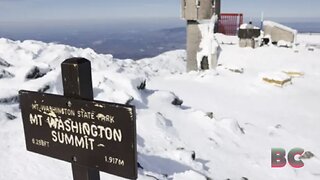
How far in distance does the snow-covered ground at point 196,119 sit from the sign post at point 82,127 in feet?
6.82

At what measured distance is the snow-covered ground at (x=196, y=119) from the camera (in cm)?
537

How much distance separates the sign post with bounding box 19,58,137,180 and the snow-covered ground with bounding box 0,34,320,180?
208 cm

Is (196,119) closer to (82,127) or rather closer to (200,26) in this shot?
(82,127)

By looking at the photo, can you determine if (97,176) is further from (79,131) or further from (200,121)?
(200,121)

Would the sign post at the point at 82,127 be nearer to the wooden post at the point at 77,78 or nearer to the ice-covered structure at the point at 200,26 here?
the wooden post at the point at 77,78

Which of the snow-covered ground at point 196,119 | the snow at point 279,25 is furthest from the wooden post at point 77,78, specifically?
the snow at point 279,25

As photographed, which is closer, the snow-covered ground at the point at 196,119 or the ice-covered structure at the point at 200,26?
the snow-covered ground at the point at 196,119

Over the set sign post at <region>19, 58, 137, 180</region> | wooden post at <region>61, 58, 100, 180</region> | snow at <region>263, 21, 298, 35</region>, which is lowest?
snow at <region>263, 21, 298, 35</region>

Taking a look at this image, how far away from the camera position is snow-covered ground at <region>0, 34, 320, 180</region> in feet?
17.6

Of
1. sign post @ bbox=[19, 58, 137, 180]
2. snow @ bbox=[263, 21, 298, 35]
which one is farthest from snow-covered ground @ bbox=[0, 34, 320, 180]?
snow @ bbox=[263, 21, 298, 35]

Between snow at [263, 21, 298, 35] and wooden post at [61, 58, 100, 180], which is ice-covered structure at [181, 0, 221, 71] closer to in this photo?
snow at [263, 21, 298, 35]

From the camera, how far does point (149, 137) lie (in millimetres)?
6730

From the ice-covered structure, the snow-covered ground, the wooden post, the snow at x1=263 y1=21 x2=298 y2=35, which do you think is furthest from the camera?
the ice-covered structure

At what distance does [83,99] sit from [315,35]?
24444mm
